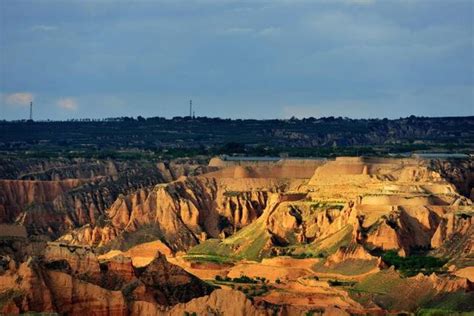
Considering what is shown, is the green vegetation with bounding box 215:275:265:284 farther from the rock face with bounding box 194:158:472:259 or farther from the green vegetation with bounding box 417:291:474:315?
the green vegetation with bounding box 417:291:474:315

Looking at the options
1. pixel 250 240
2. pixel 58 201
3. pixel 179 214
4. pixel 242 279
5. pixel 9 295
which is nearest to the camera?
pixel 9 295

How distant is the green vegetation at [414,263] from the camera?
128925 mm

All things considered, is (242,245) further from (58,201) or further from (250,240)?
(58,201)

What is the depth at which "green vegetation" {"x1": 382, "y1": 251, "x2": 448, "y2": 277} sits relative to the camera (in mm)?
128925

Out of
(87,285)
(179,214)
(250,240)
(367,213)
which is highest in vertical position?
(367,213)

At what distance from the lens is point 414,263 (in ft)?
440

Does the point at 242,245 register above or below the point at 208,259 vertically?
above

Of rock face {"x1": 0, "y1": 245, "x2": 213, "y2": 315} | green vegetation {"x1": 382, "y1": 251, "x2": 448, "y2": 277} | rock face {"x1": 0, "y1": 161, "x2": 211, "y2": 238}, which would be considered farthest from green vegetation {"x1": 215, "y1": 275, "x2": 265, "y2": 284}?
rock face {"x1": 0, "y1": 161, "x2": 211, "y2": 238}

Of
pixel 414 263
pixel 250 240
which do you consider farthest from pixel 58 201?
pixel 414 263

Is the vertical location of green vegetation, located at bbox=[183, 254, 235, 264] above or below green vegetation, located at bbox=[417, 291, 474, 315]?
below

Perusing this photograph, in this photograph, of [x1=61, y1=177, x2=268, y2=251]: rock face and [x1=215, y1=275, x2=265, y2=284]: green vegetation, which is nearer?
[x1=215, y1=275, x2=265, y2=284]: green vegetation

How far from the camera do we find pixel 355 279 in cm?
13350

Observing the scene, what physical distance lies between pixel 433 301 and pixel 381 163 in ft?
203

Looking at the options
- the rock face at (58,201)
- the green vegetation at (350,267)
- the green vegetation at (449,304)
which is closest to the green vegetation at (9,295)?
the green vegetation at (449,304)
